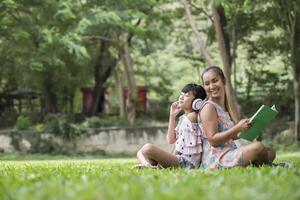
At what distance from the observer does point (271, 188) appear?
359 centimetres

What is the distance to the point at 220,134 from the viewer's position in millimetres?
5617

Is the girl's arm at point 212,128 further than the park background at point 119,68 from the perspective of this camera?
No

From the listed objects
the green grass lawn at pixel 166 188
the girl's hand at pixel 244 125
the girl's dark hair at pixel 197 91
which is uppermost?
the girl's dark hair at pixel 197 91

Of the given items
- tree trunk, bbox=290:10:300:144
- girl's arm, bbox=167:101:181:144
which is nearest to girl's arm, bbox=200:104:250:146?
girl's arm, bbox=167:101:181:144

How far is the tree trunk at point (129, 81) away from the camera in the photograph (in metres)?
21.0

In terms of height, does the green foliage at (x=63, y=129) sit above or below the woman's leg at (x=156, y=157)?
below

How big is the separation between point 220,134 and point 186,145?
0.73m

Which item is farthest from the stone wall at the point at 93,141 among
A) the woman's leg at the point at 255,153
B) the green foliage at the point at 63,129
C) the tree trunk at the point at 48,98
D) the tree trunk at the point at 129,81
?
the woman's leg at the point at 255,153

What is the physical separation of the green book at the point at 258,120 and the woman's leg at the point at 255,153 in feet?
0.37

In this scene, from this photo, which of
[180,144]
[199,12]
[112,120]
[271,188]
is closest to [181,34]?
[199,12]

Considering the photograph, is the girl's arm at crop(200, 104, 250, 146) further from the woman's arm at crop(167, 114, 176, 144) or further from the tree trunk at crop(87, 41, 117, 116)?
the tree trunk at crop(87, 41, 117, 116)

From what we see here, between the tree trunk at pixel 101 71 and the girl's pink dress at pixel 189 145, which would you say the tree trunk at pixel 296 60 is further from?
the girl's pink dress at pixel 189 145

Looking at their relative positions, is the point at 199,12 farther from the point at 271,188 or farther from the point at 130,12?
the point at 271,188

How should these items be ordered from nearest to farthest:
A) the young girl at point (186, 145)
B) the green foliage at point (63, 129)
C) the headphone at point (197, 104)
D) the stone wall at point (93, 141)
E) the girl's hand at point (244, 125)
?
the girl's hand at point (244, 125), the headphone at point (197, 104), the young girl at point (186, 145), the stone wall at point (93, 141), the green foliage at point (63, 129)
